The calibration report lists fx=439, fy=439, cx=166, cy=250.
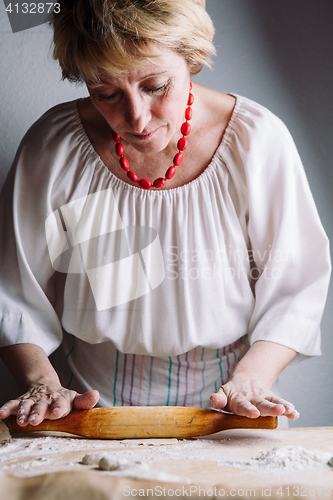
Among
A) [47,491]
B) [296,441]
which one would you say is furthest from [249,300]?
[47,491]

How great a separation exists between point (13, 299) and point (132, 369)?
27 centimetres

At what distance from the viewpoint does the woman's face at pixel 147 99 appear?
661 millimetres

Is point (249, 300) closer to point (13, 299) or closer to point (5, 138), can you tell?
point (13, 299)

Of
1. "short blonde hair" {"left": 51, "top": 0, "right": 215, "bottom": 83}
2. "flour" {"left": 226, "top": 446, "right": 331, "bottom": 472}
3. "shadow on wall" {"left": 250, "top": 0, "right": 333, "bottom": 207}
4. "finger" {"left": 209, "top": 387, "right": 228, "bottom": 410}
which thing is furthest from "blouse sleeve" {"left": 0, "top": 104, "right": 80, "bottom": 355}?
"shadow on wall" {"left": 250, "top": 0, "right": 333, "bottom": 207}

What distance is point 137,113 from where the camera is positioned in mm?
676

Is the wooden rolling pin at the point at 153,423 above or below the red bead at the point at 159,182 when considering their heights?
below

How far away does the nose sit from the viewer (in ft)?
2.19

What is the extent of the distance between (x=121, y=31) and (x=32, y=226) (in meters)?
0.39

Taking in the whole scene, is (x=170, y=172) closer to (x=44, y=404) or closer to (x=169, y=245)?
(x=169, y=245)

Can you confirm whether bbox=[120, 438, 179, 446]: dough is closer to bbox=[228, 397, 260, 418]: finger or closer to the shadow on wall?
bbox=[228, 397, 260, 418]: finger

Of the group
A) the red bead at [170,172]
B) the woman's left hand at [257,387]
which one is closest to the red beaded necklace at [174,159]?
the red bead at [170,172]

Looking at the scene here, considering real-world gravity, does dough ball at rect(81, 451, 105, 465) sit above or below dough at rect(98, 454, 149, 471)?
below

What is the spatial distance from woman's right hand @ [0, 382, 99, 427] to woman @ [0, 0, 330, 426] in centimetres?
10

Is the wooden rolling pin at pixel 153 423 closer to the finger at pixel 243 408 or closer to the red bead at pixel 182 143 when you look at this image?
the finger at pixel 243 408
